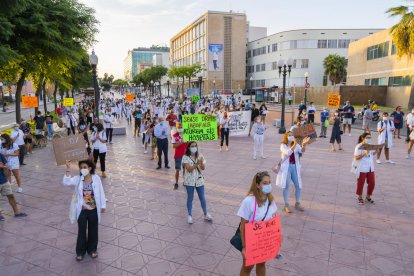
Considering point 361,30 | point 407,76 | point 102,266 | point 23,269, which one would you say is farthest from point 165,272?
point 361,30

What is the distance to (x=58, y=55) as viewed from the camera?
56.1ft

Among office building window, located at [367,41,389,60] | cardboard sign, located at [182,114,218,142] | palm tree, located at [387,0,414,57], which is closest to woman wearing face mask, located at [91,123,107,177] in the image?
cardboard sign, located at [182,114,218,142]

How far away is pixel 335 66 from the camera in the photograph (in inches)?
2181

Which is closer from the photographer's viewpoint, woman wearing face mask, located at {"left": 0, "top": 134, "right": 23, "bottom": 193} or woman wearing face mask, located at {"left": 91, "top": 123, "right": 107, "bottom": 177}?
woman wearing face mask, located at {"left": 0, "top": 134, "right": 23, "bottom": 193}

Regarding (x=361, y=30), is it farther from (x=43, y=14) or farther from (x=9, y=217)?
(x=9, y=217)

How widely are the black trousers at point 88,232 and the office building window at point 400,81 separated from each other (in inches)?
1443

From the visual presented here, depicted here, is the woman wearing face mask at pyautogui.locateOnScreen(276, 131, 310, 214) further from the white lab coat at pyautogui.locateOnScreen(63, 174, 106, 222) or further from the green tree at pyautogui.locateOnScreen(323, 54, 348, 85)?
the green tree at pyautogui.locateOnScreen(323, 54, 348, 85)

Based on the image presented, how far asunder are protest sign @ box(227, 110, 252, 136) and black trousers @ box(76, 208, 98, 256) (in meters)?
12.7

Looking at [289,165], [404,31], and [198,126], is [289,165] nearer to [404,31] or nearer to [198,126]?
[198,126]

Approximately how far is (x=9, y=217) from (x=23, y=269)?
2.76 meters

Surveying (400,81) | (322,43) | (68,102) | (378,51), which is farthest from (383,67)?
(68,102)

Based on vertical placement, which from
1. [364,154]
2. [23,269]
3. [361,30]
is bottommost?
[23,269]

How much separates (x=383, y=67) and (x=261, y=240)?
40.2 metres

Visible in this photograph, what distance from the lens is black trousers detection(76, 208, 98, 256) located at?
523 centimetres
